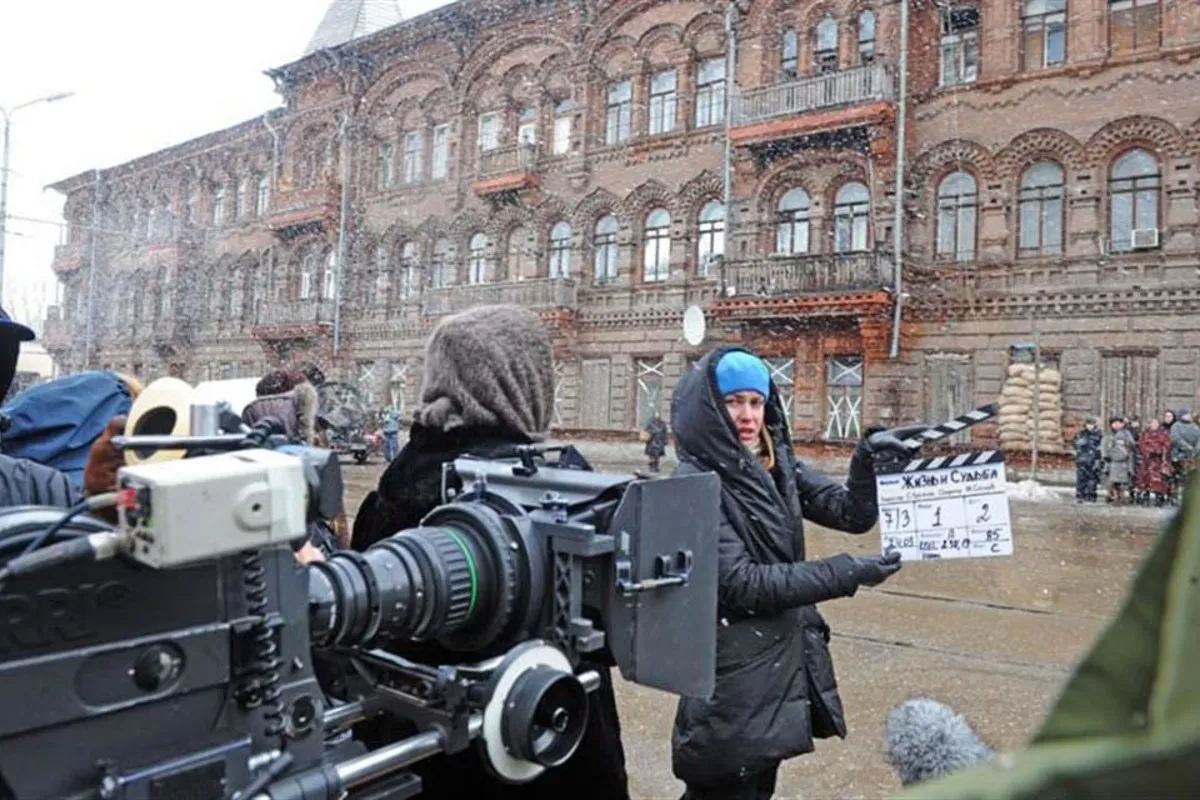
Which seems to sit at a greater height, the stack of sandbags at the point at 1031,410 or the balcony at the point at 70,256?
the balcony at the point at 70,256

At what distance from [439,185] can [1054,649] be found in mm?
24182

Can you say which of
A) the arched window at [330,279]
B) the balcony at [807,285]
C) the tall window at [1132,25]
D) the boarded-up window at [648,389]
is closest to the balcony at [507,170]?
the boarded-up window at [648,389]

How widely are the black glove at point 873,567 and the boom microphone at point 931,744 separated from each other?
1.29 m

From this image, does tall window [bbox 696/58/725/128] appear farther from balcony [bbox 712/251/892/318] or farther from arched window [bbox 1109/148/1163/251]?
arched window [bbox 1109/148/1163/251]

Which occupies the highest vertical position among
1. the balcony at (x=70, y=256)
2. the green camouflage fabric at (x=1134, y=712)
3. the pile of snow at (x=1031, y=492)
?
the balcony at (x=70, y=256)

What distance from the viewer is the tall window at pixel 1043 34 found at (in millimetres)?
18203

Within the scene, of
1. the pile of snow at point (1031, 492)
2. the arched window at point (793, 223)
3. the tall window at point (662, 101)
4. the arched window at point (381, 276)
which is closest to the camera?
the pile of snow at point (1031, 492)

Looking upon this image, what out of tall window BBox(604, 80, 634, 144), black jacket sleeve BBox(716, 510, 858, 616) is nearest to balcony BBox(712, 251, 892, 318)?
tall window BBox(604, 80, 634, 144)

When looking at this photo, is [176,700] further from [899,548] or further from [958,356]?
[958,356]

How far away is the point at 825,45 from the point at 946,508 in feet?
64.9

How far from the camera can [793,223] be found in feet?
68.5

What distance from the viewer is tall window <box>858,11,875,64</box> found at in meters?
19.9

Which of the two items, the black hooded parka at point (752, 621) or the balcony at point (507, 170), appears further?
the balcony at point (507, 170)

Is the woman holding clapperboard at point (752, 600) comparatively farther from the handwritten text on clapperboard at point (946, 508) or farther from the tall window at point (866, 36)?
the tall window at point (866, 36)
